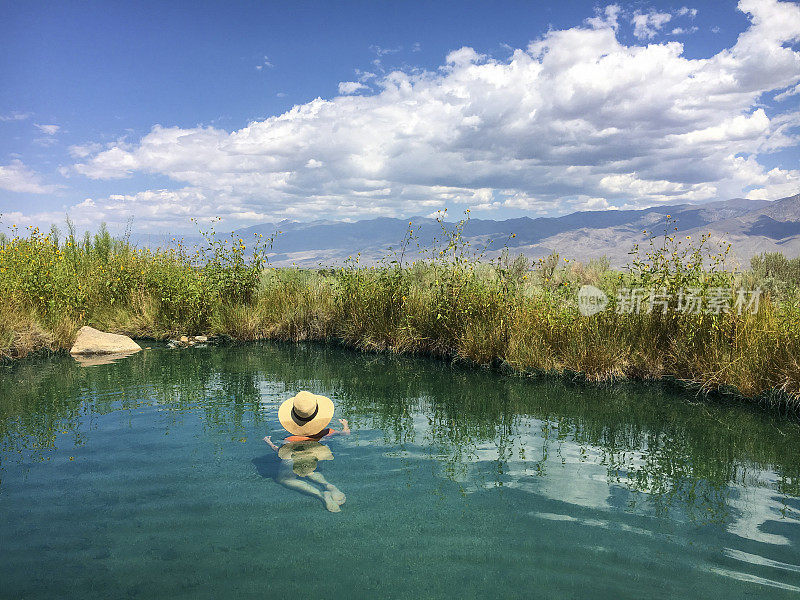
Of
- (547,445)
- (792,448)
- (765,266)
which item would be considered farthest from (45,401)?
(765,266)

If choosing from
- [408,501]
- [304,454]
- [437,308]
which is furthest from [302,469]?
[437,308]

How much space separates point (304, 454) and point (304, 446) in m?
0.17

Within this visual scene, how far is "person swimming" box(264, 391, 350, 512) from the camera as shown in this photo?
5.09 metres

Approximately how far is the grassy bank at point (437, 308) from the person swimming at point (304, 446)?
569 centimetres

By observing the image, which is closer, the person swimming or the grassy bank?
the person swimming

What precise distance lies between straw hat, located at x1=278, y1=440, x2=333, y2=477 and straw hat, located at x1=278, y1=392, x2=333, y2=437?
16cm
